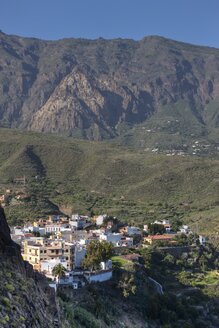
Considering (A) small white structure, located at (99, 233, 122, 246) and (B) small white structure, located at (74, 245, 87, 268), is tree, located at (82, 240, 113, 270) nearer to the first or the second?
(B) small white structure, located at (74, 245, 87, 268)

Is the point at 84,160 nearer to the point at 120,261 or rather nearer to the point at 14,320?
the point at 120,261

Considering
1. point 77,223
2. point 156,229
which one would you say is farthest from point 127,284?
point 77,223

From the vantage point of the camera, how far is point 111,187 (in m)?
121

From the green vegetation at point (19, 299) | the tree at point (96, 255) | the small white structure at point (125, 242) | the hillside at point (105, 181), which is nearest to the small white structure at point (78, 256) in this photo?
the tree at point (96, 255)

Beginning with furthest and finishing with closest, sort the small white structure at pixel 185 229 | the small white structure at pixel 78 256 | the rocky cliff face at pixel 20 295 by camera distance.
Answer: the small white structure at pixel 185 229, the small white structure at pixel 78 256, the rocky cliff face at pixel 20 295

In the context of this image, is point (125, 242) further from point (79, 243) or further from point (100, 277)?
point (100, 277)

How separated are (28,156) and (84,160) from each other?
1233cm

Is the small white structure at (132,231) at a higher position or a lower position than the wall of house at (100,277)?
higher

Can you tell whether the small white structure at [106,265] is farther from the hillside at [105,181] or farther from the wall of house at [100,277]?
the hillside at [105,181]

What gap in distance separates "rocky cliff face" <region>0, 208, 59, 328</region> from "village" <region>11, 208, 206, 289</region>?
46.4 feet

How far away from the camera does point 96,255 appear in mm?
48438

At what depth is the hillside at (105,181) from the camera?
9694cm

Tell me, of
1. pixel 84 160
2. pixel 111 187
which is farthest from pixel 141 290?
pixel 84 160

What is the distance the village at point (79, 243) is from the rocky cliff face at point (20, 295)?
14.1 metres
